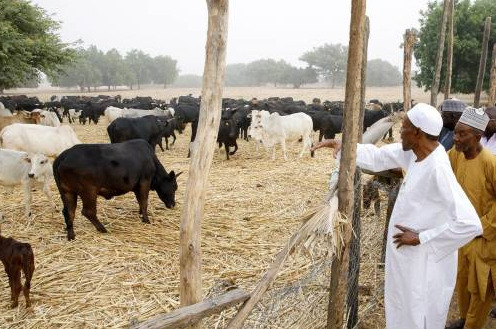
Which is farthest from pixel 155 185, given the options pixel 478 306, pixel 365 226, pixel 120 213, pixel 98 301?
pixel 478 306

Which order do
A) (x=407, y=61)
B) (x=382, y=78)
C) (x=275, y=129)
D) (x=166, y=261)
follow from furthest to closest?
(x=382, y=78) → (x=275, y=129) → (x=407, y=61) → (x=166, y=261)

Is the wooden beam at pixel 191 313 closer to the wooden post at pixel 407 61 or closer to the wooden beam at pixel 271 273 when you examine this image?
the wooden beam at pixel 271 273

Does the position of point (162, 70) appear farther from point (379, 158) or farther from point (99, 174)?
point (379, 158)

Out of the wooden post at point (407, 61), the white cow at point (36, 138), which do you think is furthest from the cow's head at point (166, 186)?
the wooden post at point (407, 61)

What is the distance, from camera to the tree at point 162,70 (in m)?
105

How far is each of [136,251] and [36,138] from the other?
5.96 m

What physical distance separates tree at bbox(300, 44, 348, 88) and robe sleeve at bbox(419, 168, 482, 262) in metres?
93.9

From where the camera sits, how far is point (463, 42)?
27953mm

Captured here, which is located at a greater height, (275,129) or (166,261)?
(275,129)

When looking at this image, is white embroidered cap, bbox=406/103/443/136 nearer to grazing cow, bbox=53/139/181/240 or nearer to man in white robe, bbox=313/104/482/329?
man in white robe, bbox=313/104/482/329

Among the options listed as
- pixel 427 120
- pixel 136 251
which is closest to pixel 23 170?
pixel 136 251

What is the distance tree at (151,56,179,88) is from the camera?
344 feet

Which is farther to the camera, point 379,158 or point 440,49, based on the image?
point 440,49

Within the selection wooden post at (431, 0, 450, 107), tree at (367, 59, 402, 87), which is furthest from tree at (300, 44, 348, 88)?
wooden post at (431, 0, 450, 107)
